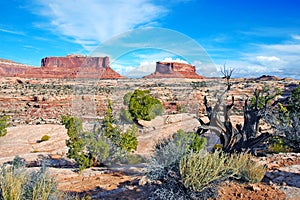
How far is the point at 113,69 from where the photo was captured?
7.29m

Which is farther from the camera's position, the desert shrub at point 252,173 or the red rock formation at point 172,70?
the red rock formation at point 172,70

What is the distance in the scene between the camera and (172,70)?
762 centimetres

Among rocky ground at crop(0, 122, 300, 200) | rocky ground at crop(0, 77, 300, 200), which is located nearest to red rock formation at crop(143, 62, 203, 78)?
rocky ground at crop(0, 77, 300, 200)

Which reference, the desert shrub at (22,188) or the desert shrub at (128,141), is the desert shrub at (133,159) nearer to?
the desert shrub at (128,141)

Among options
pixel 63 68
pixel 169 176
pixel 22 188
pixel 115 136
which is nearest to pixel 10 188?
pixel 22 188

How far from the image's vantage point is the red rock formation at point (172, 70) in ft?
23.4

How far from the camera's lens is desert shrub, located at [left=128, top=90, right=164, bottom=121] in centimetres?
1186

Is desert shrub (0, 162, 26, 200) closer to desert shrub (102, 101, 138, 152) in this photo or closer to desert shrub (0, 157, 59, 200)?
desert shrub (0, 157, 59, 200)

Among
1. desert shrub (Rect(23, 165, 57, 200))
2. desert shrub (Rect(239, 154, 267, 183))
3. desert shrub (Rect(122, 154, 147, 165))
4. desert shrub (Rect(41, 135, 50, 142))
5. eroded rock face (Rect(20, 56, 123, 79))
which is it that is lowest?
desert shrub (Rect(41, 135, 50, 142))

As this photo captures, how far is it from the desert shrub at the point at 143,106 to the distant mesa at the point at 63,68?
355 cm

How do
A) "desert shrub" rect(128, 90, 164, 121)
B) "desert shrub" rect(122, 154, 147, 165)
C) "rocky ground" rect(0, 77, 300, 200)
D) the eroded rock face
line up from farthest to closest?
"desert shrub" rect(128, 90, 164, 121)
"desert shrub" rect(122, 154, 147, 165)
the eroded rock face
"rocky ground" rect(0, 77, 300, 200)

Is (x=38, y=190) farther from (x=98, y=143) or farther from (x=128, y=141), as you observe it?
(x=128, y=141)


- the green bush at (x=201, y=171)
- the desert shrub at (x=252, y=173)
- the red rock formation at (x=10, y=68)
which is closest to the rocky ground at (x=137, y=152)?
the desert shrub at (x=252, y=173)

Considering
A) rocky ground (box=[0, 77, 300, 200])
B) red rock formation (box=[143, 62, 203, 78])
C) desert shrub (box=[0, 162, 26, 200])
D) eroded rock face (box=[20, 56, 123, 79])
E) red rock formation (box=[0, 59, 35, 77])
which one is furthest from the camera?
red rock formation (box=[0, 59, 35, 77])
